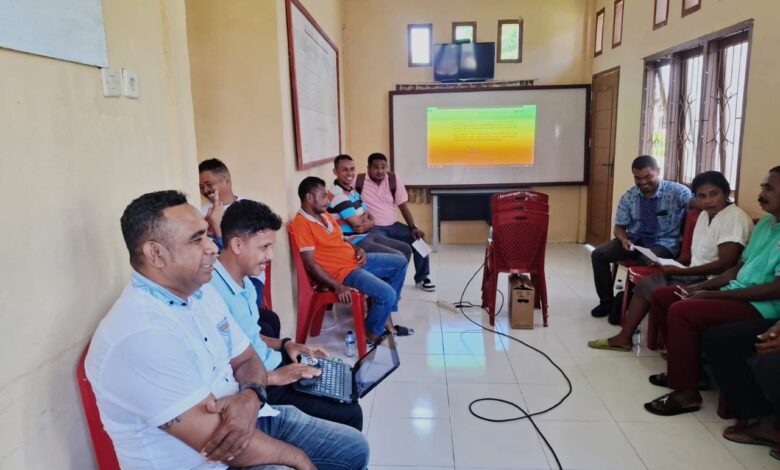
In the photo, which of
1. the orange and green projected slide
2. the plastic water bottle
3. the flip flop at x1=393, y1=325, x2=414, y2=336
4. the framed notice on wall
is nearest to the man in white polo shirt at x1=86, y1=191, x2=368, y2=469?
the plastic water bottle

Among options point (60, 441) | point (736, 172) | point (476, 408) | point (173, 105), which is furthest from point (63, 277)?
point (736, 172)

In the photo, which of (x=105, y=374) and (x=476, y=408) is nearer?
(x=105, y=374)

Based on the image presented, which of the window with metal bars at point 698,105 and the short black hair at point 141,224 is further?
the window with metal bars at point 698,105

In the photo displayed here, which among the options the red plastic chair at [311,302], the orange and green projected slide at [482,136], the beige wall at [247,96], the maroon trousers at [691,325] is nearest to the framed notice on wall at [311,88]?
the beige wall at [247,96]

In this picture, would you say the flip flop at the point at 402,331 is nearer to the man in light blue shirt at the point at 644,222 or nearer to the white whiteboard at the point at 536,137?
the man in light blue shirt at the point at 644,222

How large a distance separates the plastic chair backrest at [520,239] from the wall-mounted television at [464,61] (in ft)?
10.2

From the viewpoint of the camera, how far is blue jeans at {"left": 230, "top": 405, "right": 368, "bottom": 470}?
4.87 ft

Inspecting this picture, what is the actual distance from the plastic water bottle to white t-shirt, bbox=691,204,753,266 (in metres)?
2.11

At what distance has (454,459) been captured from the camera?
6.76ft

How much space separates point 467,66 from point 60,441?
5.62 metres

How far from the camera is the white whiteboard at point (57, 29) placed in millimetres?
1062

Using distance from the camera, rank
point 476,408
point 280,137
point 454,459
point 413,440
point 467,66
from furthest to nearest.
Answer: point 467,66
point 280,137
point 476,408
point 413,440
point 454,459

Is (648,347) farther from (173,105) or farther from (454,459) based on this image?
(173,105)

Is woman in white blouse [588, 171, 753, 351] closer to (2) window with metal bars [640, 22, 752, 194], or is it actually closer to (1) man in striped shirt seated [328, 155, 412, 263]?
(2) window with metal bars [640, 22, 752, 194]
